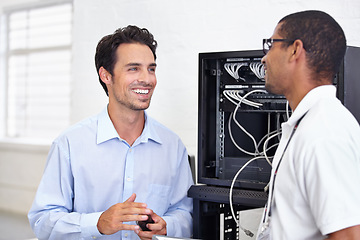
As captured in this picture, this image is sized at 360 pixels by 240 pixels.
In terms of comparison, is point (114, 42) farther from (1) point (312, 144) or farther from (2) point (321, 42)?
(1) point (312, 144)

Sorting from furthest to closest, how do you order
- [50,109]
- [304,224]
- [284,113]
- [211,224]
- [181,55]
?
[50,109] < [181,55] < [211,224] < [284,113] < [304,224]

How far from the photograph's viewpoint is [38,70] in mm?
4398

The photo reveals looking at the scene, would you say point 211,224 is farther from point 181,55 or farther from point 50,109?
point 50,109

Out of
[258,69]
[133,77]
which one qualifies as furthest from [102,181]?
[258,69]

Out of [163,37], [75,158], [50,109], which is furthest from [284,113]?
[50,109]

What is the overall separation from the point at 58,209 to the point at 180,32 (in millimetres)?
1114

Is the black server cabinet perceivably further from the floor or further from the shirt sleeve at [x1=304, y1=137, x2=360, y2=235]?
the floor

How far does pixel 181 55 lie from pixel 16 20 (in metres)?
2.81

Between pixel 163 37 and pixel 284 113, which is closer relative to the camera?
pixel 284 113

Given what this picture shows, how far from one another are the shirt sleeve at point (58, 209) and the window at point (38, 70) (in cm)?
256

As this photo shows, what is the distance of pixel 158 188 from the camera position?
1757 mm

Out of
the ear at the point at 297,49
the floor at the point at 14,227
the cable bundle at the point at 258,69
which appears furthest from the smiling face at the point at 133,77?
the floor at the point at 14,227

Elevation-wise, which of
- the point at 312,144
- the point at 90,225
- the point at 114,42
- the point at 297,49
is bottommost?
the point at 90,225

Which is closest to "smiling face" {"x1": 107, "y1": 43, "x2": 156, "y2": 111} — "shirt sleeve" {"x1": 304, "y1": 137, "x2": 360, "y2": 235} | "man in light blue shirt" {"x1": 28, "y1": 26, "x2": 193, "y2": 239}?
"man in light blue shirt" {"x1": 28, "y1": 26, "x2": 193, "y2": 239}
